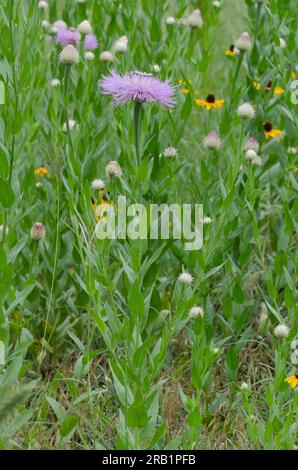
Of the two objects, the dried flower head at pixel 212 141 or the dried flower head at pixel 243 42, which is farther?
the dried flower head at pixel 243 42

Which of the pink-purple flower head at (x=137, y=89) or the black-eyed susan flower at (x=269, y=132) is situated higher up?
the pink-purple flower head at (x=137, y=89)

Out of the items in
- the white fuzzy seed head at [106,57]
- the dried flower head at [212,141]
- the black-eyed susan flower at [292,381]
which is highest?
the white fuzzy seed head at [106,57]

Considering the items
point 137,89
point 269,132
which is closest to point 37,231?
point 137,89

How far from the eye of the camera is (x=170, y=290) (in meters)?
3.63

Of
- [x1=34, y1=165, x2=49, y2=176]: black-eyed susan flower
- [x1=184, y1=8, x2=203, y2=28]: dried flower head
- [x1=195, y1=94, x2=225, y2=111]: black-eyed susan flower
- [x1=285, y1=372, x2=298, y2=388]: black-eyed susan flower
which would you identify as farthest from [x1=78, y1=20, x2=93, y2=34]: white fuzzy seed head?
[x1=285, y1=372, x2=298, y2=388]: black-eyed susan flower

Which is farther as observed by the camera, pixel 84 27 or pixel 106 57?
pixel 84 27

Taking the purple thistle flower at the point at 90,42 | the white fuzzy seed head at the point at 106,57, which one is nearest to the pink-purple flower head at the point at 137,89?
the white fuzzy seed head at the point at 106,57

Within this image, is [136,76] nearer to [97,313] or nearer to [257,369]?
[97,313]

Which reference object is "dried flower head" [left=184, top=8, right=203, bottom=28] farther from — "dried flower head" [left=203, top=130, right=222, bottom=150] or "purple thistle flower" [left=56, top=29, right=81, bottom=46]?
"dried flower head" [left=203, top=130, right=222, bottom=150]

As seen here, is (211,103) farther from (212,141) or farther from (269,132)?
(212,141)

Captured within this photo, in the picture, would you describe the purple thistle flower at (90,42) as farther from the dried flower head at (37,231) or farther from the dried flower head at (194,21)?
the dried flower head at (37,231)
